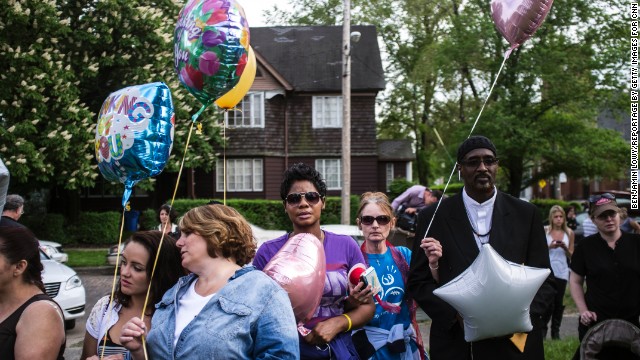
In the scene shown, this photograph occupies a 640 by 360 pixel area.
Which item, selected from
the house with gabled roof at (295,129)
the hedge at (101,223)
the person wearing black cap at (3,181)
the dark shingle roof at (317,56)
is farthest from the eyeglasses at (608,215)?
the dark shingle roof at (317,56)

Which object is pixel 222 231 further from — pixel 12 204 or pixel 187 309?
pixel 12 204

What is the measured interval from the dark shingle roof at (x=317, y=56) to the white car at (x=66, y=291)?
20.2m

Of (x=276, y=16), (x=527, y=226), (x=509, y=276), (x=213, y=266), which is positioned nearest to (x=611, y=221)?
(x=527, y=226)

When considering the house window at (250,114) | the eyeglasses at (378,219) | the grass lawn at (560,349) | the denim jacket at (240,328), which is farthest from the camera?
the house window at (250,114)

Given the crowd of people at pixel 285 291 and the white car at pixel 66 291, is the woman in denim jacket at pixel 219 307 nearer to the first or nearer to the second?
the crowd of people at pixel 285 291

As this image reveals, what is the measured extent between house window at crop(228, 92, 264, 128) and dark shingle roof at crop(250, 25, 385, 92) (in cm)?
188

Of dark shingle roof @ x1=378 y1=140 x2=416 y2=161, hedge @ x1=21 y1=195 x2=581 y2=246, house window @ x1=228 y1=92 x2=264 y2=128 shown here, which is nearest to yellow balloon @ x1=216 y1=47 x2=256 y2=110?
hedge @ x1=21 y1=195 x2=581 y2=246

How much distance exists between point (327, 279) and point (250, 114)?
25.7 meters

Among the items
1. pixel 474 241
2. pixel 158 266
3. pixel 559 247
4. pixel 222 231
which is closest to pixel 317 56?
pixel 559 247

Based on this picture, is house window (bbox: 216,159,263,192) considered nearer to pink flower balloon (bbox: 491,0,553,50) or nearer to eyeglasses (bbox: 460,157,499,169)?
pink flower balloon (bbox: 491,0,553,50)

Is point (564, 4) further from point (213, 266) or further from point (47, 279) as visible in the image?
point (213, 266)

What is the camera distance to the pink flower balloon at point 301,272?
3141 mm

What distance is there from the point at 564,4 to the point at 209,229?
23666 millimetres

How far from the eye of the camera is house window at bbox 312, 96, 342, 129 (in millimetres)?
29406
